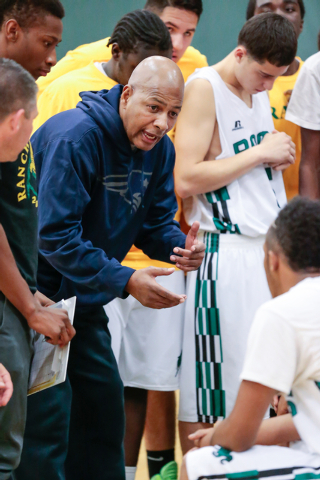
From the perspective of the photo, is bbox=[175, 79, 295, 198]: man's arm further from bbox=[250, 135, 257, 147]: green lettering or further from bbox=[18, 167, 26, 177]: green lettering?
bbox=[18, 167, 26, 177]: green lettering

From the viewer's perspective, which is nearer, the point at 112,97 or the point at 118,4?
the point at 112,97

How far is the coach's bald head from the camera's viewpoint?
1.91 meters

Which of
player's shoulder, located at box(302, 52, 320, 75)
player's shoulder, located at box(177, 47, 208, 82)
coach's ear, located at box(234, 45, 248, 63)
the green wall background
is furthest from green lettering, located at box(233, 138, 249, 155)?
the green wall background

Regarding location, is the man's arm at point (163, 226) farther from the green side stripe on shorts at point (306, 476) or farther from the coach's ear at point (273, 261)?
the green side stripe on shorts at point (306, 476)

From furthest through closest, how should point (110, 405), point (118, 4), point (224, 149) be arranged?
point (118, 4) < point (224, 149) < point (110, 405)

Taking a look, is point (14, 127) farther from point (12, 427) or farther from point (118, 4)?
point (118, 4)

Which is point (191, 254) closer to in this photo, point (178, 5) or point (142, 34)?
point (142, 34)

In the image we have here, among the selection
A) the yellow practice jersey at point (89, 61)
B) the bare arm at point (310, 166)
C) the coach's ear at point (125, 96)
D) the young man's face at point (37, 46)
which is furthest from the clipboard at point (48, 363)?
the yellow practice jersey at point (89, 61)

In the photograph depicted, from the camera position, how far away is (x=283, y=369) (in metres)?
1.33

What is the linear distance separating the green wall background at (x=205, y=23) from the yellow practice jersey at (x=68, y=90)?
8.12ft

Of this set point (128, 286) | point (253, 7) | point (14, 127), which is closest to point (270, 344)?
point (128, 286)

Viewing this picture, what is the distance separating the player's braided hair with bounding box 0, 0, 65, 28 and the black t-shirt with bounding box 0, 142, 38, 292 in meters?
0.61

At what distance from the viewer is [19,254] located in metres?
1.59

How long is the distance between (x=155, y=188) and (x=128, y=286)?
48 centimetres
